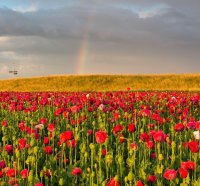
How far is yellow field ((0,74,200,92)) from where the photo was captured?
172 ft

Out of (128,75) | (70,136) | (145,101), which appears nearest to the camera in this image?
(70,136)

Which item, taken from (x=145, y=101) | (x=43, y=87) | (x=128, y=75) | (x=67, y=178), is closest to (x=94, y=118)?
(x=145, y=101)

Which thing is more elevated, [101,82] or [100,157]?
[101,82]

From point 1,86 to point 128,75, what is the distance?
17572 millimetres

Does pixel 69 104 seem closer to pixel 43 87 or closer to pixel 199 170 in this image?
pixel 199 170

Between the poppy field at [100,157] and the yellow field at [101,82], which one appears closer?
the poppy field at [100,157]

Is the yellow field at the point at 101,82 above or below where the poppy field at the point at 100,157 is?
above

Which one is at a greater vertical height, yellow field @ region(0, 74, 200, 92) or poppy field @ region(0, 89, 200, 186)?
yellow field @ region(0, 74, 200, 92)

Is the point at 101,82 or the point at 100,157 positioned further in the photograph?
the point at 101,82

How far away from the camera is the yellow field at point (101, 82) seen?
52.6 meters

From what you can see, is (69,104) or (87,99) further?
(69,104)

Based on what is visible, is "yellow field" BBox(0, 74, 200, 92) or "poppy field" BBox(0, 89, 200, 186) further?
"yellow field" BBox(0, 74, 200, 92)

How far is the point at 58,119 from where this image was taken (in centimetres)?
1148

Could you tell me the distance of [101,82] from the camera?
56344 millimetres
